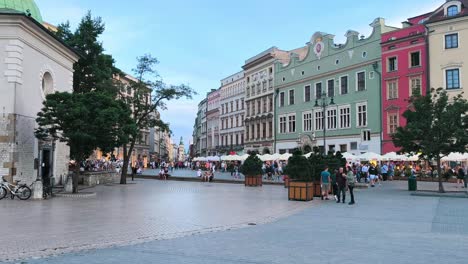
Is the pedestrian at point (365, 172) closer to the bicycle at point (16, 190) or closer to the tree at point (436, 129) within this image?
the tree at point (436, 129)

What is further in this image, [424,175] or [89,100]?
[424,175]

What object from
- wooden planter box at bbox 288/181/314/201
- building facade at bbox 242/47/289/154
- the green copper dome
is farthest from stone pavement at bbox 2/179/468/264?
building facade at bbox 242/47/289/154

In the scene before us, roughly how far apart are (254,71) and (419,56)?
3391 centimetres

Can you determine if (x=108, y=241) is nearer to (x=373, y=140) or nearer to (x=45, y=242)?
(x=45, y=242)

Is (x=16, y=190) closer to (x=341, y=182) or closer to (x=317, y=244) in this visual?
(x=341, y=182)

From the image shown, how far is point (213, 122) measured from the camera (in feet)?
336

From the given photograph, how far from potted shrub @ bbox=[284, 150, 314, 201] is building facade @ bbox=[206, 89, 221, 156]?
74.4 metres

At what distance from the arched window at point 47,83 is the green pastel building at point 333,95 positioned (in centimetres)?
2542

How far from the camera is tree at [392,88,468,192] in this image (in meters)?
25.4

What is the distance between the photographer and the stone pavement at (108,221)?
9.71 m

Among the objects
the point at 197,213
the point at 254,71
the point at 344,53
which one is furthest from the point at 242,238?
the point at 254,71

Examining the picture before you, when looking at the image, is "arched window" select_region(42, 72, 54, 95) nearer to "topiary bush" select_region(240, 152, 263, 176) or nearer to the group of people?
"topiary bush" select_region(240, 152, 263, 176)

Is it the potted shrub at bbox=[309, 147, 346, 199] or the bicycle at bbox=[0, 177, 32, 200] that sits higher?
the potted shrub at bbox=[309, 147, 346, 199]

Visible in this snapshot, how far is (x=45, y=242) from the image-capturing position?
32.0 feet
